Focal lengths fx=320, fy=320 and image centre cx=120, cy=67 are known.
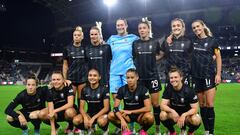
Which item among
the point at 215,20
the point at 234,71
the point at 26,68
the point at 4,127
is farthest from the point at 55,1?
the point at 4,127

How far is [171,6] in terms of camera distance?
34.1m

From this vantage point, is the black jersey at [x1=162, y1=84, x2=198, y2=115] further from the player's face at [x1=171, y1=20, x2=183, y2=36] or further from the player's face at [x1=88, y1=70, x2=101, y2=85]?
the player's face at [x1=88, y1=70, x2=101, y2=85]

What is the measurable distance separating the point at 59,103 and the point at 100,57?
1195 mm

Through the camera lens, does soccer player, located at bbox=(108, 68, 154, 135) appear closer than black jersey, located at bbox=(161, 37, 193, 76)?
Yes

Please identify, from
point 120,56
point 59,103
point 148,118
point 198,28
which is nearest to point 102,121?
point 148,118

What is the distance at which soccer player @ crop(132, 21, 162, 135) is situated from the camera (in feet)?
→ 19.5

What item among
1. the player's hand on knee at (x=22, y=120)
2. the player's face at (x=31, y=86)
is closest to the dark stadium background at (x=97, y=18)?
the player's face at (x=31, y=86)

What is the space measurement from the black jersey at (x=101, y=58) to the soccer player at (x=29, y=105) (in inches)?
43.0

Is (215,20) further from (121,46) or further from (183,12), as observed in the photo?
(121,46)

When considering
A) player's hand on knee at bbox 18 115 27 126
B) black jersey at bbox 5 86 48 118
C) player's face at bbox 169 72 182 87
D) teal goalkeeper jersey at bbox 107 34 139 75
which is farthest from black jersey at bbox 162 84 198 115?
player's hand on knee at bbox 18 115 27 126

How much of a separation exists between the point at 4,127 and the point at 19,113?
174 centimetres

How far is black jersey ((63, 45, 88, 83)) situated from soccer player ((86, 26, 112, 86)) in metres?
0.15

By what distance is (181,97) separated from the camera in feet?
17.4

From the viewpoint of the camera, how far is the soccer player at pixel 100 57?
6.31 metres
